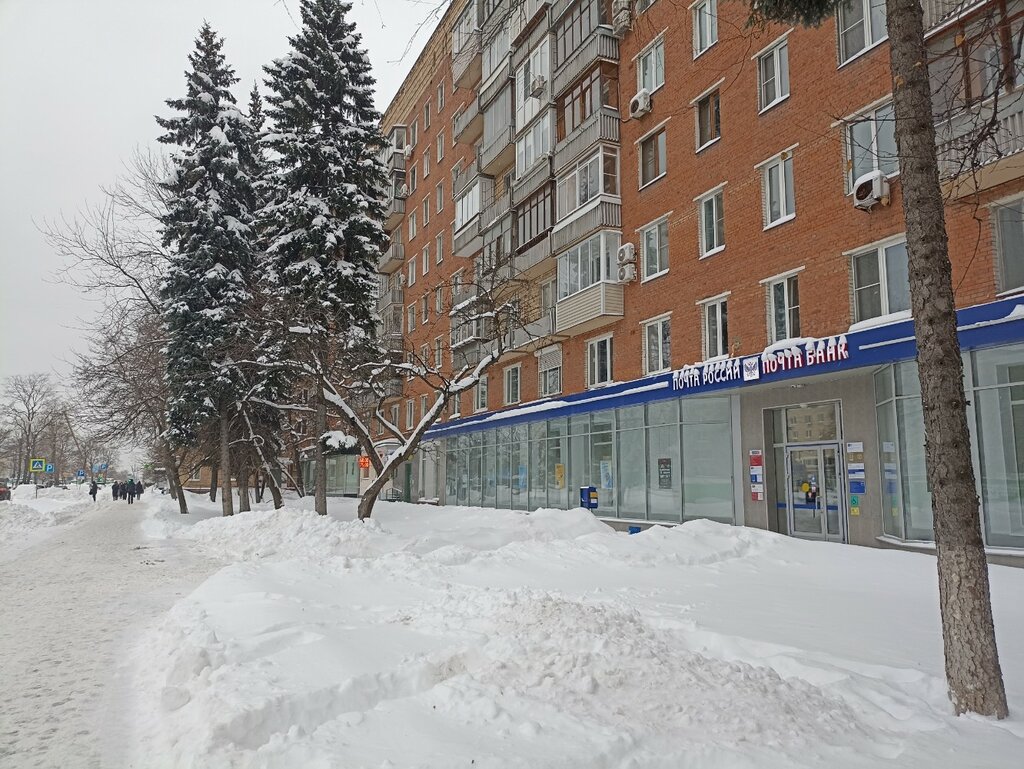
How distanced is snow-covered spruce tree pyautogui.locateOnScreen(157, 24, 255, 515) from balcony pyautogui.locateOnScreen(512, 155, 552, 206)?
32.4 ft

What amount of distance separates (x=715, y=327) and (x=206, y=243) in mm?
17330

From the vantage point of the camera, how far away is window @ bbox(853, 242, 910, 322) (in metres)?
14.2

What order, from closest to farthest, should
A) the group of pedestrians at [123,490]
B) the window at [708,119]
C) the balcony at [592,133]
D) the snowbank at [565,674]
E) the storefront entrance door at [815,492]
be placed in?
the snowbank at [565,674], the storefront entrance door at [815,492], the window at [708,119], the balcony at [592,133], the group of pedestrians at [123,490]

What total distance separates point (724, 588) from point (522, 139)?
22.5 metres

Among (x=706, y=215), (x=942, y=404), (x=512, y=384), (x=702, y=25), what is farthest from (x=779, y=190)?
(x=512, y=384)

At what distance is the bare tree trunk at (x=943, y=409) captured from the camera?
464 centimetres

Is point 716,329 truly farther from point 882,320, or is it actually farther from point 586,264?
point 586,264

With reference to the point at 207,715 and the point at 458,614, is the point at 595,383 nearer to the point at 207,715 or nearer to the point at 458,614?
the point at 458,614

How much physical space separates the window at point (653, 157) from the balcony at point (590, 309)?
3.40 meters

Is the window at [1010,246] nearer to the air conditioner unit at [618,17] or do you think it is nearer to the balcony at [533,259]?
the air conditioner unit at [618,17]

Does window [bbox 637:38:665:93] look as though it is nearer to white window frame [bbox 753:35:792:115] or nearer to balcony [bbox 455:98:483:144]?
white window frame [bbox 753:35:792:115]

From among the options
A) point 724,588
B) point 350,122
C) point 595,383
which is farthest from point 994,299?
point 350,122

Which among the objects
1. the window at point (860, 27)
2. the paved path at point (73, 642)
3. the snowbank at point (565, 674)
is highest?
the window at point (860, 27)

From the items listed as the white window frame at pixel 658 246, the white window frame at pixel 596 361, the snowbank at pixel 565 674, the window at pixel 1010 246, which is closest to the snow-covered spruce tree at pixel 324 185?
the white window frame at pixel 596 361
